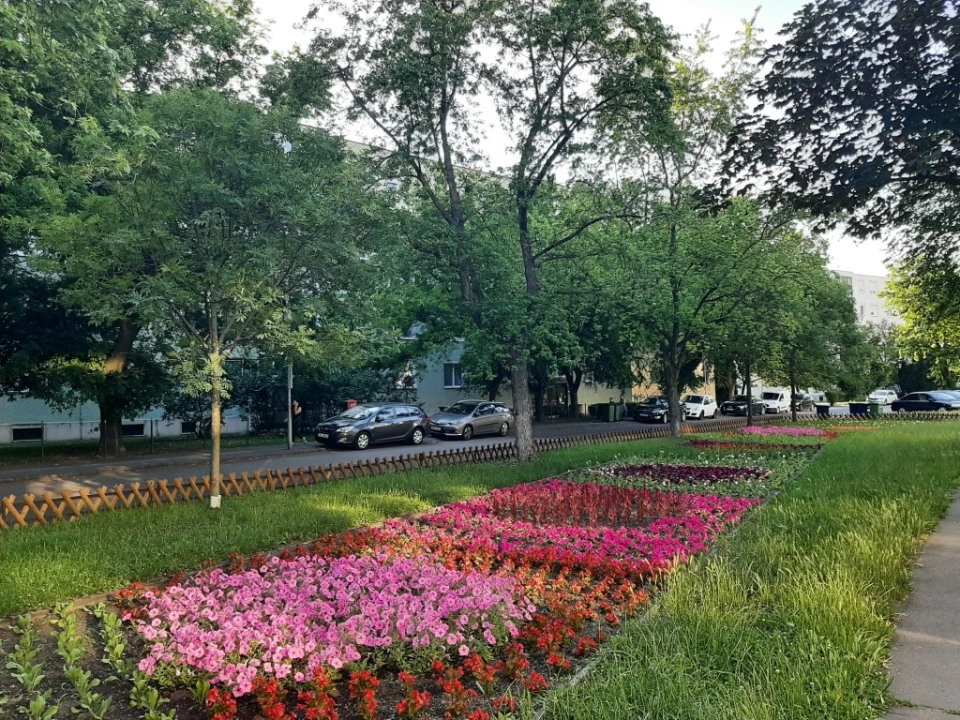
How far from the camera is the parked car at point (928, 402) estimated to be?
44.5 m

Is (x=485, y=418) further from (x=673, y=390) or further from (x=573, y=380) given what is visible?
(x=573, y=380)

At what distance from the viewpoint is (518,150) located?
51.6ft

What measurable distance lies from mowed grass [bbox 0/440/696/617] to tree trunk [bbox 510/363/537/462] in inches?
96.1

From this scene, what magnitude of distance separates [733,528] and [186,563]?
6207 mm

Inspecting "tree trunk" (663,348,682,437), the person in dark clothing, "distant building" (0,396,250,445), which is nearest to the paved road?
the person in dark clothing

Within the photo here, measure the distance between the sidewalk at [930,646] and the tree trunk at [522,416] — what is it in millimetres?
9508

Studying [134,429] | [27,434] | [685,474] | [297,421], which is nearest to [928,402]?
[297,421]

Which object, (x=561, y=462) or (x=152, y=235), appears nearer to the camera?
(x=152, y=235)

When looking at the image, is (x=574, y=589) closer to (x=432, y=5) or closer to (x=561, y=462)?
(x=561, y=462)

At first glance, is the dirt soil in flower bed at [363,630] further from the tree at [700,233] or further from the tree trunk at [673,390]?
the tree trunk at [673,390]

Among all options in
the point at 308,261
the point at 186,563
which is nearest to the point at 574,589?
the point at 186,563

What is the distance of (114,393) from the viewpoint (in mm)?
19469

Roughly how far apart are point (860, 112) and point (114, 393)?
19391mm

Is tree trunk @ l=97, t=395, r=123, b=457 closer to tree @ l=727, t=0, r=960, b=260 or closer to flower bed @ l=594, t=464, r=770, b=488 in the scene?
flower bed @ l=594, t=464, r=770, b=488
